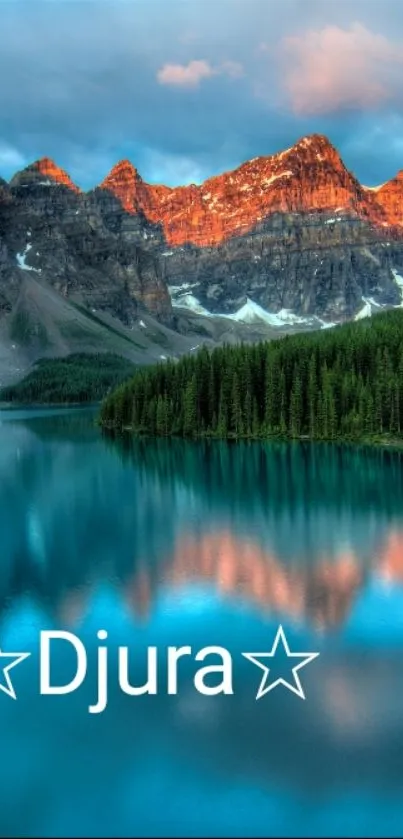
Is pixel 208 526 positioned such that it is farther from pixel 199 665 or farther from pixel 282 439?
pixel 282 439

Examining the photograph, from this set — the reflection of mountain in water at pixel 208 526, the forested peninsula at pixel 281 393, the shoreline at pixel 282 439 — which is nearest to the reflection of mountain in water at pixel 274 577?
the reflection of mountain in water at pixel 208 526

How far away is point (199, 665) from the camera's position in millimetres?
24812

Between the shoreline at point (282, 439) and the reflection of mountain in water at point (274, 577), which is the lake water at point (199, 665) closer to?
the reflection of mountain in water at point (274, 577)

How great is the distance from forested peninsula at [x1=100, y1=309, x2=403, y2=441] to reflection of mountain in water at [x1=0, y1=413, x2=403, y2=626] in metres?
17.4

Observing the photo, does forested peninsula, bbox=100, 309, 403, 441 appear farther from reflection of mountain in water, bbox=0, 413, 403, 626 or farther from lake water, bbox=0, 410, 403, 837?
lake water, bbox=0, 410, 403, 837

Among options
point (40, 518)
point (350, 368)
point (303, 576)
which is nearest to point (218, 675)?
point (303, 576)

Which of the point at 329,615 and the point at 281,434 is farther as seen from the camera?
the point at 281,434

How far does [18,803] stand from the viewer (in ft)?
57.0

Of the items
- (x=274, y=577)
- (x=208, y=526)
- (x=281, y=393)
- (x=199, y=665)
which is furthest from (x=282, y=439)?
(x=199, y=665)

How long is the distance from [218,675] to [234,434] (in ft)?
298

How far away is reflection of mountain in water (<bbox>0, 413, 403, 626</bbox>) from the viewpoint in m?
33.8

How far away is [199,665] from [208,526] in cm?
2354

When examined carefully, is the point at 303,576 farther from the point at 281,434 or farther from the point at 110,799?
the point at 281,434

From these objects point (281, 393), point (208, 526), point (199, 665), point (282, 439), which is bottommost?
point (199, 665)
